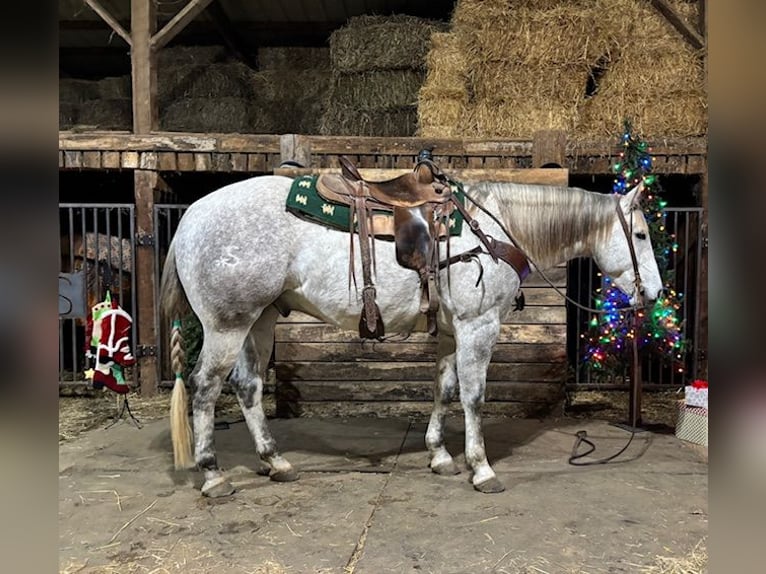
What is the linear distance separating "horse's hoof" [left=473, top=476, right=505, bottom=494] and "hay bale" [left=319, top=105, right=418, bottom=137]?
4582 millimetres

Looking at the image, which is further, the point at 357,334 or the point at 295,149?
the point at 295,149

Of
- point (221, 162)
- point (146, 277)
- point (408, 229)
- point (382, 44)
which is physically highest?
point (382, 44)

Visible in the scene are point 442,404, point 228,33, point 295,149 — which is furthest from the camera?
point 228,33

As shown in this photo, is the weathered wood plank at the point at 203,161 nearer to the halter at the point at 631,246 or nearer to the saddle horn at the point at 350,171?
the saddle horn at the point at 350,171

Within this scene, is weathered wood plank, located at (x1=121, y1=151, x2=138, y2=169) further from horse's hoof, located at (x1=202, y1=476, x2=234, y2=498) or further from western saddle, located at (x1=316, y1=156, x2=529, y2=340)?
horse's hoof, located at (x1=202, y1=476, x2=234, y2=498)

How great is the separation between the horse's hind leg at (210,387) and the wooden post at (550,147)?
300 cm

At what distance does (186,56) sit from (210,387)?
598 centimetres

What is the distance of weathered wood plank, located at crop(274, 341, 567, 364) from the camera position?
438cm

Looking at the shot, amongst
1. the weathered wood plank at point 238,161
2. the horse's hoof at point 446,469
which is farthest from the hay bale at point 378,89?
the horse's hoof at point 446,469

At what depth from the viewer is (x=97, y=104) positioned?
7367 millimetres

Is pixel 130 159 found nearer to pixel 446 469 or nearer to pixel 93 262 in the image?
pixel 93 262

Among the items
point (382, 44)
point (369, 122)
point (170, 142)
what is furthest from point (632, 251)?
point (382, 44)

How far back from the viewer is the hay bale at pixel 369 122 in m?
6.61
